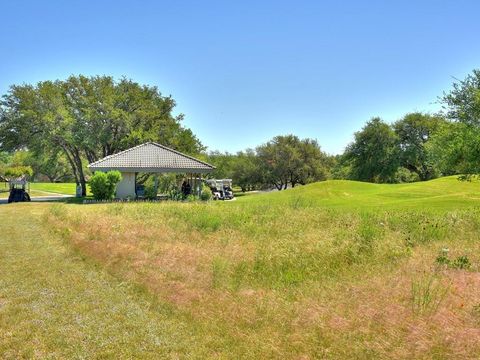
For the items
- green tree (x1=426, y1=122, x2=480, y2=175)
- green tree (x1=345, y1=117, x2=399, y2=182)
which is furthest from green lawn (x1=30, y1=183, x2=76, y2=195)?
green tree (x1=426, y1=122, x2=480, y2=175)

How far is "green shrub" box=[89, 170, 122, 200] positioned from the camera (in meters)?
31.8

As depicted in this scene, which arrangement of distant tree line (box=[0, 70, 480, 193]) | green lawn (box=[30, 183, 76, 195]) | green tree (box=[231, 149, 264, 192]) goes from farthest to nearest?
1. green tree (box=[231, 149, 264, 192])
2. green lawn (box=[30, 183, 76, 195])
3. distant tree line (box=[0, 70, 480, 193])

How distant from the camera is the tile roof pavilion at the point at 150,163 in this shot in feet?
112

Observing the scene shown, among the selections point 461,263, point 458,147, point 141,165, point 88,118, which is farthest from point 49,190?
point 461,263

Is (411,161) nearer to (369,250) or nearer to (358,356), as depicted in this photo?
(369,250)

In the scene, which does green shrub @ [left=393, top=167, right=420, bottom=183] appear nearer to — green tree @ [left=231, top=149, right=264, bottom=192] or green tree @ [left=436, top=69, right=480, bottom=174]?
green tree @ [left=231, top=149, right=264, bottom=192]

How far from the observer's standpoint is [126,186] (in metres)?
35.1

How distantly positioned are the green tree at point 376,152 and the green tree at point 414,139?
4.52ft

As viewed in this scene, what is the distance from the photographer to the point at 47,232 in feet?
49.5

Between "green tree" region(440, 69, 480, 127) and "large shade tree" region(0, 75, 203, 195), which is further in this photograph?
"large shade tree" region(0, 75, 203, 195)

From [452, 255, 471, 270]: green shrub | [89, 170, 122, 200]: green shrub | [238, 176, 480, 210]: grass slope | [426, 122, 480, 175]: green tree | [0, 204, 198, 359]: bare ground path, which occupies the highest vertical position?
[426, 122, 480, 175]: green tree

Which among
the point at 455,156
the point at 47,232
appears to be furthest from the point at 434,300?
the point at 455,156

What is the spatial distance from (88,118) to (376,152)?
36.1 metres

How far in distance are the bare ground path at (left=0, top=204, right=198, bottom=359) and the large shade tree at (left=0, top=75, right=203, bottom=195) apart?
1262 inches
